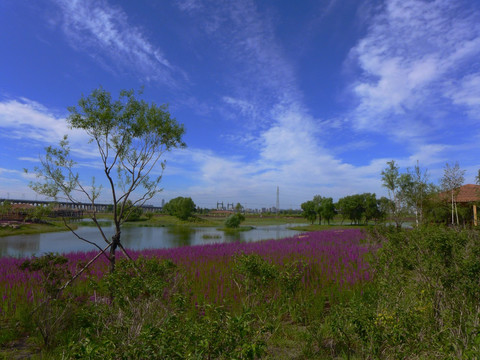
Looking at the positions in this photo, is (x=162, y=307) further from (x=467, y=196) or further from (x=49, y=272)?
(x=467, y=196)

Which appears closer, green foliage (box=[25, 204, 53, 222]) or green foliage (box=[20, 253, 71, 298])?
green foliage (box=[20, 253, 71, 298])

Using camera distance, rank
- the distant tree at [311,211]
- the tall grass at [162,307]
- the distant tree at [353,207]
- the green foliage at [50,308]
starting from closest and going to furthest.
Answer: the tall grass at [162,307] → the green foliage at [50,308] → the distant tree at [353,207] → the distant tree at [311,211]

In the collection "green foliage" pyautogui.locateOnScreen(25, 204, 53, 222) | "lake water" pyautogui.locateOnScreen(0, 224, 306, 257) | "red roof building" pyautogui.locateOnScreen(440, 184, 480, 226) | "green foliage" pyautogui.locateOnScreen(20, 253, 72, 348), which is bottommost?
"lake water" pyautogui.locateOnScreen(0, 224, 306, 257)

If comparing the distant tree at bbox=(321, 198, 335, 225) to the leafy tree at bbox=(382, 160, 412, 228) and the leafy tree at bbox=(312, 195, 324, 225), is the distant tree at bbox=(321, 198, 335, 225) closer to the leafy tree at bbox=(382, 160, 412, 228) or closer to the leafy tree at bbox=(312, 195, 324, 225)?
the leafy tree at bbox=(312, 195, 324, 225)

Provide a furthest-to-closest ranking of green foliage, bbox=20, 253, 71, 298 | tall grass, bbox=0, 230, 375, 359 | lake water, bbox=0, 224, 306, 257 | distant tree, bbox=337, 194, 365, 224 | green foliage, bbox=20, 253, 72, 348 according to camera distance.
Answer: distant tree, bbox=337, 194, 365, 224, lake water, bbox=0, 224, 306, 257, green foliage, bbox=20, 253, 71, 298, green foliage, bbox=20, 253, 72, 348, tall grass, bbox=0, 230, 375, 359

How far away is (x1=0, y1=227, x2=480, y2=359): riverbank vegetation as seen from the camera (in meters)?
2.29

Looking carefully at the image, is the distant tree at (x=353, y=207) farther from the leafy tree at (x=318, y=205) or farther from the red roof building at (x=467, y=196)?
the red roof building at (x=467, y=196)

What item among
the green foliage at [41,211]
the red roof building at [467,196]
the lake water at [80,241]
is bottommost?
the lake water at [80,241]

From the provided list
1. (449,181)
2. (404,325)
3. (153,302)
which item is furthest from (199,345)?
(449,181)

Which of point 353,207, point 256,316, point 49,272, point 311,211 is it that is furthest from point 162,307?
point 311,211

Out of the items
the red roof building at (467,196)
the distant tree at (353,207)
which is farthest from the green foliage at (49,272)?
the distant tree at (353,207)

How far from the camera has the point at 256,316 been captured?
16.9ft

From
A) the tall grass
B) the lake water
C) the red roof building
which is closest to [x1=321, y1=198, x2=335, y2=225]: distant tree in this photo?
the red roof building

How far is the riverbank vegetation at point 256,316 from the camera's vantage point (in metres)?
2.29
